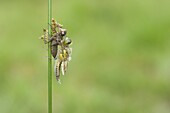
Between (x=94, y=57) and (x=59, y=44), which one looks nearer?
(x=59, y=44)

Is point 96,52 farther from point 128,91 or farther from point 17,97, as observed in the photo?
point 17,97

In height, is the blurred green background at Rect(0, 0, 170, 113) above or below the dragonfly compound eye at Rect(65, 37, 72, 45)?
A: below

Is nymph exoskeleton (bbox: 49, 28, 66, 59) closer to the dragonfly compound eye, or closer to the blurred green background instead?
the dragonfly compound eye

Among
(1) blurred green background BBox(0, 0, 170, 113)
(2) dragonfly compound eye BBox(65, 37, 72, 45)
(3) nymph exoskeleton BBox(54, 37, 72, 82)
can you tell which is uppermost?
(2) dragonfly compound eye BBox(65, 37, 72, 45)

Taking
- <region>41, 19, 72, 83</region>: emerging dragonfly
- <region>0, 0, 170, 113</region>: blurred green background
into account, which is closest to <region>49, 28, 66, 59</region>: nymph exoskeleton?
<region>41, 19, 72, 83</region>: emerging dragonfly

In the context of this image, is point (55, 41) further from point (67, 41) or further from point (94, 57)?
point (94, 57)

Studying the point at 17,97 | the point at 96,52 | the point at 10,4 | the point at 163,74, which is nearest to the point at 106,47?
the point at 96,52

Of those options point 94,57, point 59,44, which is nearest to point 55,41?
point 59,44
